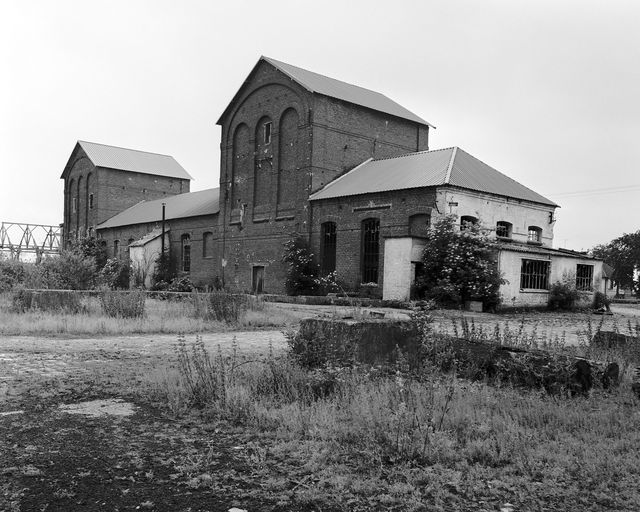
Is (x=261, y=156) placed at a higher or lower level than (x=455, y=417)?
higher

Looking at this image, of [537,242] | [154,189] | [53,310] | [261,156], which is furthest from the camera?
[154,189]

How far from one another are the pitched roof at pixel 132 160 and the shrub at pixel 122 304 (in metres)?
37.7

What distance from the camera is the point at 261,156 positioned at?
110 ft

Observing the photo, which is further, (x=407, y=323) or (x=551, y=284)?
(x=551, y=284)

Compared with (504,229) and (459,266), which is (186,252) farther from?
(459,266)

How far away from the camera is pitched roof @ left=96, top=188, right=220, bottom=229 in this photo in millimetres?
39031

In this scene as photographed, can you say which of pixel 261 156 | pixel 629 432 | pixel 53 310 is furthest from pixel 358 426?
pixel 261 156

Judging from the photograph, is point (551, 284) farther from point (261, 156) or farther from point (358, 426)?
point (358, 426)

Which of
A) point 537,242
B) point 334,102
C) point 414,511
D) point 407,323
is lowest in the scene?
point 414,511

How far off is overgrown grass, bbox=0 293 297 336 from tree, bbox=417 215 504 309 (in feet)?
28.8

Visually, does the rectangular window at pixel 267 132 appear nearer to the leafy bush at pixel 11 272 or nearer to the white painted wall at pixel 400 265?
the white painted wall at pixel 400 265

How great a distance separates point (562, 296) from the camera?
2488cm

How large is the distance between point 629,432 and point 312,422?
2.42 m

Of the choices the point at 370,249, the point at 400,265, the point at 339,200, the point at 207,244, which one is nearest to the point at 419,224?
the point at 400,265
